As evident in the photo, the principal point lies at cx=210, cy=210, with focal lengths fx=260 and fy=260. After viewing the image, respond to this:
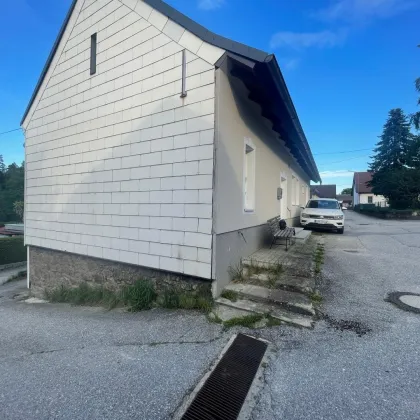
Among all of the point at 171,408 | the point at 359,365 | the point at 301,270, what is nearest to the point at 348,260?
the point at 301,270

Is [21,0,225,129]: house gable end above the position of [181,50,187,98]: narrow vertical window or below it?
above

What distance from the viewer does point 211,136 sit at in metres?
3.98

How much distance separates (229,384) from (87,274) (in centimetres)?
495

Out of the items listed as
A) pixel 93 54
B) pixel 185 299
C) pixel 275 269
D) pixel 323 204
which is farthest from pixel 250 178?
pixel 323 204

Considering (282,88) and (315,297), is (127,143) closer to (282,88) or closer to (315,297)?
(282,88)

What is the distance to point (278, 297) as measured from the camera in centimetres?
378

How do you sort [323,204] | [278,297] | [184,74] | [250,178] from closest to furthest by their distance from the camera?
[278,297]
[184,74]
[250,178]
[323,204]

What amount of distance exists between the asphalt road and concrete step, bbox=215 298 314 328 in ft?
0.50

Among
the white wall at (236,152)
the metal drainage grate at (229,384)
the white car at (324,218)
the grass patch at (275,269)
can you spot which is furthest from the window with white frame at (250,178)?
the white car at (324,218)

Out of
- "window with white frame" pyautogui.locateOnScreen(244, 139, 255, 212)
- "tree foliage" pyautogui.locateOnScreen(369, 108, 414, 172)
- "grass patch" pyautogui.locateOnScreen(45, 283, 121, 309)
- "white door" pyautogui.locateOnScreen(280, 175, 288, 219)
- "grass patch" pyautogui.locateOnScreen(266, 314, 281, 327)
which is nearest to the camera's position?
"grass patch" pyautogui.locateOnScreen(266, 314, 281, 327)

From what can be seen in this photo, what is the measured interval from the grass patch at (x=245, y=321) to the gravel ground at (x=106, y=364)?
16 centimetres

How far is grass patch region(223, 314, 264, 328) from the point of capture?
130 inches

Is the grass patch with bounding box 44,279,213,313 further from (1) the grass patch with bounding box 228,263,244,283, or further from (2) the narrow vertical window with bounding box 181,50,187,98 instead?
(2) the narrow vertical window with bounding box 181,50,187,98

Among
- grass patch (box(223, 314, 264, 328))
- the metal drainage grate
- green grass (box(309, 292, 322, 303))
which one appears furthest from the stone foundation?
green grass (box(309, 292, 322, 303))
